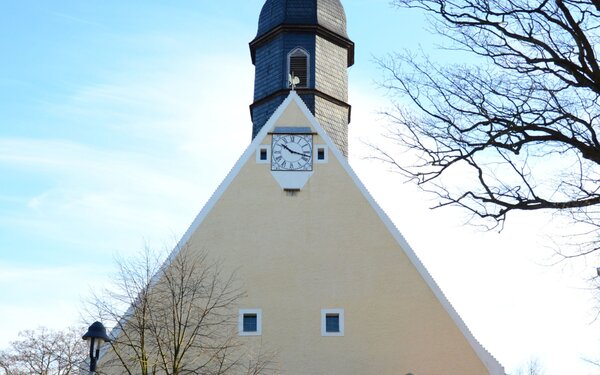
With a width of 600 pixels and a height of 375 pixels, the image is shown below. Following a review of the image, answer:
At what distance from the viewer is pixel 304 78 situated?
2450 cm

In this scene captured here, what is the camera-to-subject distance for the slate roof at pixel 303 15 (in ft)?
83.9

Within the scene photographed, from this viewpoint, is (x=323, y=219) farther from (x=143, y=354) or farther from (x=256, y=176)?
(x=143, y=354)

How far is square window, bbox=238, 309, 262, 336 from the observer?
2056 centimetres

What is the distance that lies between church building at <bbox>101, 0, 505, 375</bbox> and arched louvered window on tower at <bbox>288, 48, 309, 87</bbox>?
5.70 feet

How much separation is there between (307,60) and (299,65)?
0.84ft

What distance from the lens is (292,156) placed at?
21812mm

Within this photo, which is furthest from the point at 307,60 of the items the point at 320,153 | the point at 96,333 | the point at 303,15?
the point at 96,333

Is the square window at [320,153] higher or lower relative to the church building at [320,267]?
higher

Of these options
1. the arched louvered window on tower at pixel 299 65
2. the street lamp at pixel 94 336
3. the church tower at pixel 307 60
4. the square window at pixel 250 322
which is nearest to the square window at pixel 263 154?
the church tower at pixel 307 60

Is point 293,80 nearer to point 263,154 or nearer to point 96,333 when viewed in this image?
point 263,154

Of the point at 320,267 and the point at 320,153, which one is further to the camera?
the point at 320,153

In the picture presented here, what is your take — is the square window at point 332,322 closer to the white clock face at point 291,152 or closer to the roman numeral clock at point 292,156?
the roman numeral clock at point 292,156

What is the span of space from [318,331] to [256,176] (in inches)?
155

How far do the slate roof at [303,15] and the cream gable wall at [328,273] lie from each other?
14.4 ft
